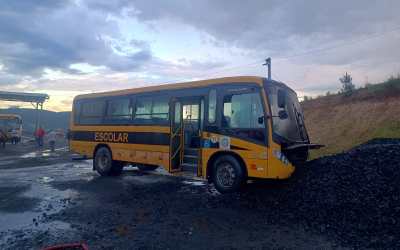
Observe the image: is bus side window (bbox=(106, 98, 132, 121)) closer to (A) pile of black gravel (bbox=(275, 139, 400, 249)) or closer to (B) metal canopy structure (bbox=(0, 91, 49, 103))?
(A) pile of black gravel (bbox=(275, 139, 400, 249))

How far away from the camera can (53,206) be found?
862 cm

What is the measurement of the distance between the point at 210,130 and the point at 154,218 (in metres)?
3.38

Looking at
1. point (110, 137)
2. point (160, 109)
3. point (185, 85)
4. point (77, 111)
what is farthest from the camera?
point (77, 111)

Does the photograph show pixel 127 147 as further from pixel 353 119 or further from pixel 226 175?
pixel 353 119

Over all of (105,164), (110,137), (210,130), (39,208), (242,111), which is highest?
(242,111)

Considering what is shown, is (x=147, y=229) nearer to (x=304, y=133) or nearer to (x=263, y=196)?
(x=263, y=196)

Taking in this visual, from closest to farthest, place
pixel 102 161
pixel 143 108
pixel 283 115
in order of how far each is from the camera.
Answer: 1. pixel 283 115
2. pixel 143 108
3. pixel 102 161

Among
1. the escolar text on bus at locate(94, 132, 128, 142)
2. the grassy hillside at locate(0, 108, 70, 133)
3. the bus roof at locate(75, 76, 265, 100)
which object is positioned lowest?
the escolar text on bus at locate(94, 132, 128, 142)

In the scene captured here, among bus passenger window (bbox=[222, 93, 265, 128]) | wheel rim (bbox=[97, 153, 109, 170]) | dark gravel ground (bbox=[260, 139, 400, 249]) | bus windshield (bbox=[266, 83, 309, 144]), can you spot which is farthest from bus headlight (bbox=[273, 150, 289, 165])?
wheel rim (bbox=[97, 153, 109, 170])

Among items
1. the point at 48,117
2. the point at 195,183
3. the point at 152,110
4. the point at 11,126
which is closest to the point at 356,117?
the point at 195,183

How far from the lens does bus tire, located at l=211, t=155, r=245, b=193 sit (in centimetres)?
915

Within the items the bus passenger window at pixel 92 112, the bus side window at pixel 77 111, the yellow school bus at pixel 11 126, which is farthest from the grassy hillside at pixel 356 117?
the yellow school bus at pixel 11 126

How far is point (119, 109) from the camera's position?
1322 cm

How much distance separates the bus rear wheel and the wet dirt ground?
1.73 m
